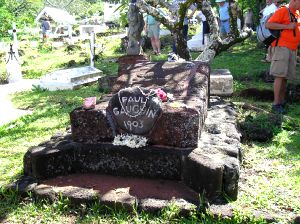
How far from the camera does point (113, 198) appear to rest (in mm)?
3379

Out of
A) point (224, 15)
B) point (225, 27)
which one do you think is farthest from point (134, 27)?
point (225, 27)

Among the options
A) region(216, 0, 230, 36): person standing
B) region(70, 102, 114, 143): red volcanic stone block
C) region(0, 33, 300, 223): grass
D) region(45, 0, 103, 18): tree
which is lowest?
region(0, 33, 300, 223): grass

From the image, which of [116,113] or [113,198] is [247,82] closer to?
[116,113]

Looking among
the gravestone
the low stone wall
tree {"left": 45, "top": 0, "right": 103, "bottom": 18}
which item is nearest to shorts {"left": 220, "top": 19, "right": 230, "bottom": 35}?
the low stone wall

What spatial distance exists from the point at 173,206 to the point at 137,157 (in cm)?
71

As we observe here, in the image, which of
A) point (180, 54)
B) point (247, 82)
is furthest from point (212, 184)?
point (247, 82)

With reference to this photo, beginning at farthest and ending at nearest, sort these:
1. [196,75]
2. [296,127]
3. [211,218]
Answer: [296,127]
[196,75]
[211,218]

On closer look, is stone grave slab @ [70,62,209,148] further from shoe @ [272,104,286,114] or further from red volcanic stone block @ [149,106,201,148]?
shoe @ [272,104,286,114]

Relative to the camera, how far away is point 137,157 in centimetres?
379

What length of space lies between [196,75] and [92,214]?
7.17ft

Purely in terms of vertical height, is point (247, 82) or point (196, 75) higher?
point (196, 75)

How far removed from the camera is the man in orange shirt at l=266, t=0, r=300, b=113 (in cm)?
580

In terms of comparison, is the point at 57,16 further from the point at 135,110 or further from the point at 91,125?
the point at 135,110

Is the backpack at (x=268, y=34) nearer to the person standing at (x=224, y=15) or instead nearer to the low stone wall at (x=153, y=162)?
the low stone wall at (x=153, y=162)
